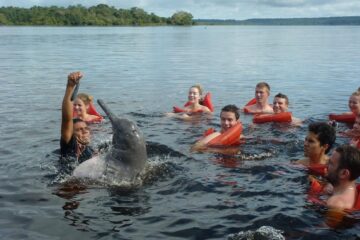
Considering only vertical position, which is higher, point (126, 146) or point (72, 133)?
point (72, 133)

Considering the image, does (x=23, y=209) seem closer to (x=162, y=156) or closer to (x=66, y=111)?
(x=66, y=111)

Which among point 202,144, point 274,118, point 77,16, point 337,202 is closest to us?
point 337,202

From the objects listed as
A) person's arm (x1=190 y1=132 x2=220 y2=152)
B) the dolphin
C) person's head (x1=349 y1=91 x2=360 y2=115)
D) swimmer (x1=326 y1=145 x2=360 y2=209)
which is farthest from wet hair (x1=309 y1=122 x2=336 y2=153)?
person's head (x1=349 y1=91 x2=360 y2=115)

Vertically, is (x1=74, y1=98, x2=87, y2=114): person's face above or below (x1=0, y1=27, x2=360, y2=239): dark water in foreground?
above

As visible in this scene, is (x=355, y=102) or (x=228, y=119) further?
(x=355, y=102)

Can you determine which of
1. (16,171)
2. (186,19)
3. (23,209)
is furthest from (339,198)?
(186,19)

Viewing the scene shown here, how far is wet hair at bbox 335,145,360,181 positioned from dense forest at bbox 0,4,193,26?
420 feet

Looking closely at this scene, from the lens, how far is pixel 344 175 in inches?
264

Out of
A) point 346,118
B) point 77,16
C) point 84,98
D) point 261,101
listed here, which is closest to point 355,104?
point 346,118

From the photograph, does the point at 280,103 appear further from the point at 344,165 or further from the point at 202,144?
the point at 344,165

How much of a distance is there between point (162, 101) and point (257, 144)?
24.8 ft

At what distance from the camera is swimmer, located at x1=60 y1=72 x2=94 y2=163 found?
720 cm

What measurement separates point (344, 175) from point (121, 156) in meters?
3.47

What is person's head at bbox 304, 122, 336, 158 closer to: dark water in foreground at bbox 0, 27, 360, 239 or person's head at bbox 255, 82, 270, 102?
dark water in foreground at bbox 0, 27, 360, 239
